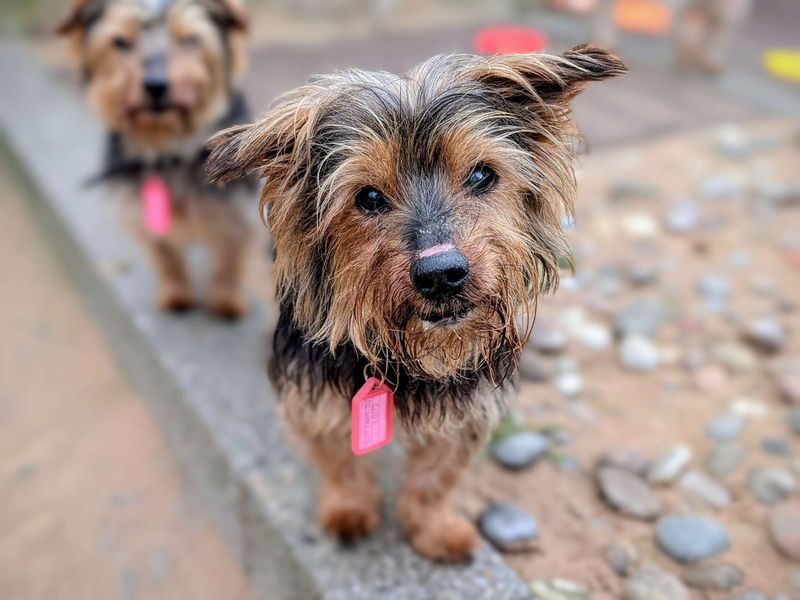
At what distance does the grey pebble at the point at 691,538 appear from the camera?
2.97 meters

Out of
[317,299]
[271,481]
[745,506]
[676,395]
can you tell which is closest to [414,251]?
[317,299]

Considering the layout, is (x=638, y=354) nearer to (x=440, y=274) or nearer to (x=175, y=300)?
(x=440, y=274)

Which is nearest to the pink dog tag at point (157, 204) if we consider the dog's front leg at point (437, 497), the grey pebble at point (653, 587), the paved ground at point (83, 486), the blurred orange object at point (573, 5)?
the paved ground at point (83, 486)

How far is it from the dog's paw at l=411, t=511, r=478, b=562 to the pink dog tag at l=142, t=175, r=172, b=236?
2.19 m

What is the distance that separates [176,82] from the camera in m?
3.65

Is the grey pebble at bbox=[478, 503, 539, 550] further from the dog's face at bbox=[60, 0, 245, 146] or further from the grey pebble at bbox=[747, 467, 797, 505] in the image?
the dog's face at bbox=[60, 0, 245, 146]

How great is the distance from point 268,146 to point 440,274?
616 mm

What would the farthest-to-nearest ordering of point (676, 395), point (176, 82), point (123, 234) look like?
1. point (123, 234)
2. point (676, 395)
3. point (176, 82)

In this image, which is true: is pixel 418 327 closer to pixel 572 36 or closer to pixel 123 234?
pixel 123 234

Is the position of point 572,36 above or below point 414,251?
below

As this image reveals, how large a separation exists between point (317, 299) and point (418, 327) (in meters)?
0.35

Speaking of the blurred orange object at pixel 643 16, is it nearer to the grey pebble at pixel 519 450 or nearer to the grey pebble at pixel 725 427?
the grey pebble at pixel 725 427

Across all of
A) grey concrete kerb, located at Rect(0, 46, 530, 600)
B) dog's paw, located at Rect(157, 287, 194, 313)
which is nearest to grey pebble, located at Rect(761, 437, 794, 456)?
grey concrete kerb, located at Rect(0, 46, 530, 600)

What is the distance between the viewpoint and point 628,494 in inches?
127
